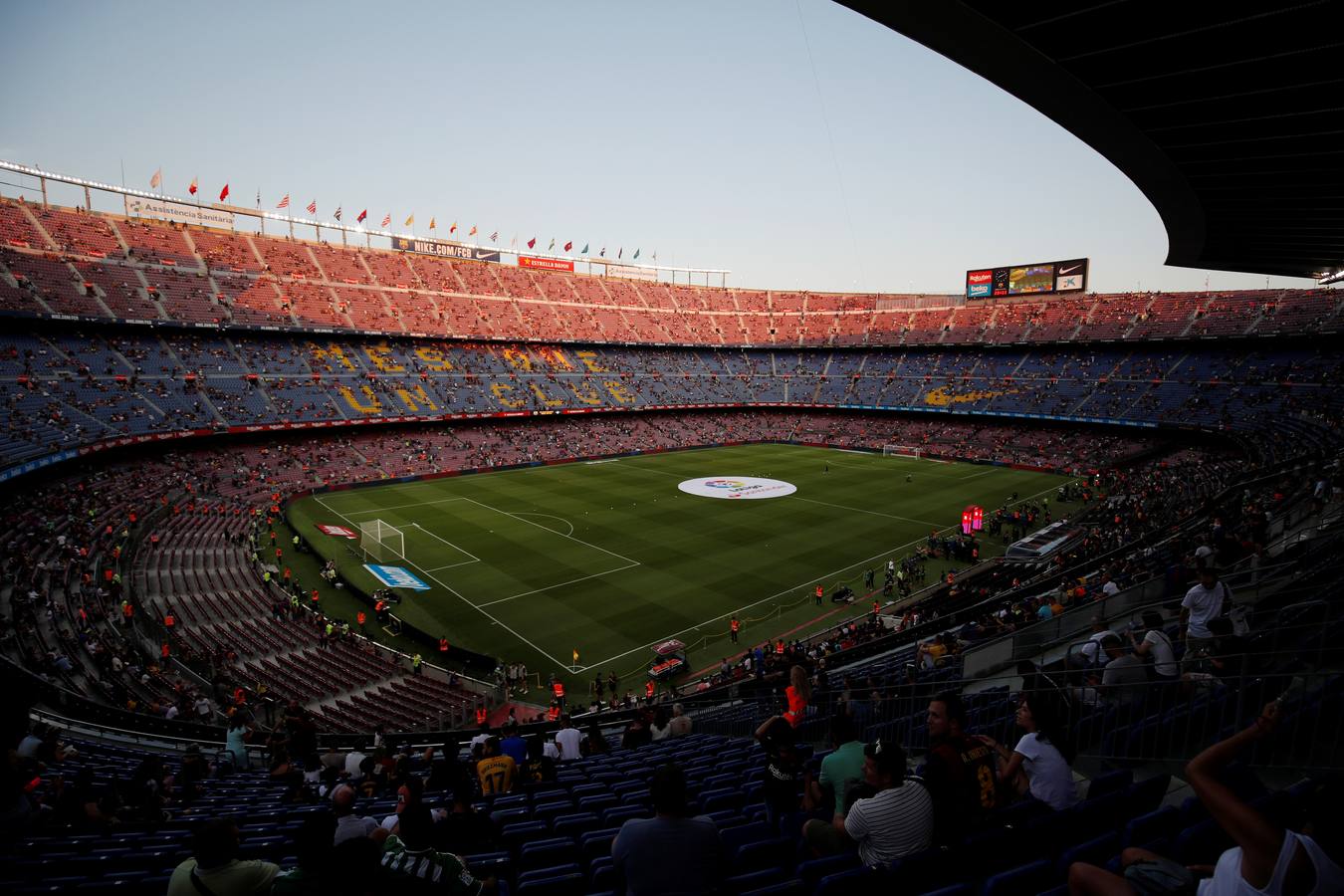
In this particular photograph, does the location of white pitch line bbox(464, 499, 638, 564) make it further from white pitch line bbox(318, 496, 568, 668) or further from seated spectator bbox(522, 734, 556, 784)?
seated spectator bbox(522, 734, 556, 784)

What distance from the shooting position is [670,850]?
12.0 feet

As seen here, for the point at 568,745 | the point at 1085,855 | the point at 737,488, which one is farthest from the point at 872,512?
the point at 1085,855

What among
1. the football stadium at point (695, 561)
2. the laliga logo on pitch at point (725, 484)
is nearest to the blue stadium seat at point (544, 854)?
the football stadium at point (695, 561)

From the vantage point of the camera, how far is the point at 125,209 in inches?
2483

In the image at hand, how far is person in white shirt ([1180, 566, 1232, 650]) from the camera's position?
7.38 m

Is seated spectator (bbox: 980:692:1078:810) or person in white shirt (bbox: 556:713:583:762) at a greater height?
seated spectator (bbox: 980:692:1078:810)

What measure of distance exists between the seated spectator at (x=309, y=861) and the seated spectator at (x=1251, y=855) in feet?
12.0

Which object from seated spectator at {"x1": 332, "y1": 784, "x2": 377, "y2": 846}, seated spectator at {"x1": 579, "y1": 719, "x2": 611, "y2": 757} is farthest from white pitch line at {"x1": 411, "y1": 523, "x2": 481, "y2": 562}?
seated spectator at {"x1": 332, "y1": 784, "x2": 377, "y2": 846}

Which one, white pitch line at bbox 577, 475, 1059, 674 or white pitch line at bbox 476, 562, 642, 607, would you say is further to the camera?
white pitch line at bbox 476, 562, 642, 607

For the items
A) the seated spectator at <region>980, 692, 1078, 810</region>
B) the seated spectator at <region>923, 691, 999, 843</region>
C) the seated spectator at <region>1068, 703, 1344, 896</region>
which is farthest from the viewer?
the seated spectator at <region>980, 692, 1078, 810</region>

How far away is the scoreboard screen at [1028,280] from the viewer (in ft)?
245

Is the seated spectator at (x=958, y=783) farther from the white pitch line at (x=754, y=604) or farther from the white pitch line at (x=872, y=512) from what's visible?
the white pitch line at (x=872, y=512)

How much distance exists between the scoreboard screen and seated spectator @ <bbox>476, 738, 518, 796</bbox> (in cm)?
8518

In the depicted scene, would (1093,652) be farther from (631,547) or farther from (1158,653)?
(631,547)
